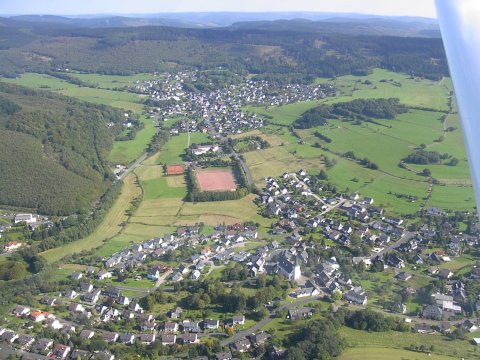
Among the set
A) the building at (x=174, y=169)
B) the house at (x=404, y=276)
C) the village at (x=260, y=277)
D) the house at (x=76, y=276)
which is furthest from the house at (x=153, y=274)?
the building at (x=174, y=169)

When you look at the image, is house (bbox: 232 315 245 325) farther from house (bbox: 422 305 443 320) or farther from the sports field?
the sports field

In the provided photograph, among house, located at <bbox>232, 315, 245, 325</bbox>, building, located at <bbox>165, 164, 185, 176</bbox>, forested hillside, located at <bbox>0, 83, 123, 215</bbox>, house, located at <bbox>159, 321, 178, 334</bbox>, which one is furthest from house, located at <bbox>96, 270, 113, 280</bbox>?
building, located at <bbox>165, 164, 185, 176</bbox>

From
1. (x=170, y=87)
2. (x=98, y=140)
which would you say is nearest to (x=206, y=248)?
(x=98, y=140)

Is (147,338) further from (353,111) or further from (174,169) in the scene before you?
(353,111)

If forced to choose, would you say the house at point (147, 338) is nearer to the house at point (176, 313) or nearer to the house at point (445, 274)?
the house at point (176, 313)

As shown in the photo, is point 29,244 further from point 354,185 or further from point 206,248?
point 354,185

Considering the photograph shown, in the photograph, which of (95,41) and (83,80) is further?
(95,41)
